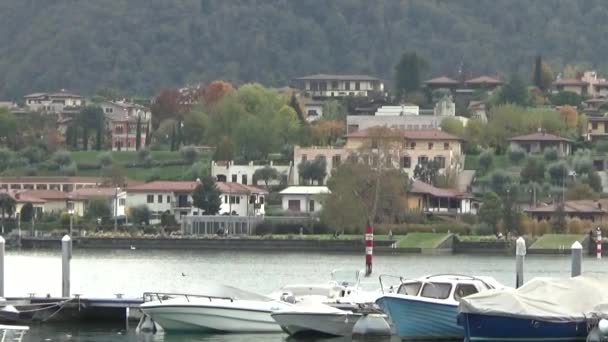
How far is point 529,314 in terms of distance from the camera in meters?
44.6

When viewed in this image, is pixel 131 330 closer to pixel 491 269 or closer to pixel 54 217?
pixel 491 269

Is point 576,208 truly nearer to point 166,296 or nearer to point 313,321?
point 166,296

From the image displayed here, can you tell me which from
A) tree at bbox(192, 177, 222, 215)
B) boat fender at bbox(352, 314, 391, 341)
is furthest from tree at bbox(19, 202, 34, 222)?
boat fender at bbox(352, 314, 391, 341)

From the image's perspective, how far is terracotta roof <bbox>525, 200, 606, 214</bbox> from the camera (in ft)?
392

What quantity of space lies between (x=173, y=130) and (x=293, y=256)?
6212 centimetres

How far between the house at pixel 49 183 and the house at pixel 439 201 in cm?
2371

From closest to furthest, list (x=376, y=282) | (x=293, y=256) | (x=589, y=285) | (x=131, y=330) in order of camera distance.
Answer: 1. (x=589, y=285)
2. (x=131, y=330)
3. (x=376, y=282)
4. (x=293, y=256)

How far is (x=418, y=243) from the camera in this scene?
363ft

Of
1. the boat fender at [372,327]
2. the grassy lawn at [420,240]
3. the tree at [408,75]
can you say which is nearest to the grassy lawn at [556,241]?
the grassy lawn at [420,240]

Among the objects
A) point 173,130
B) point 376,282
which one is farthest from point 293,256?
point 173,130

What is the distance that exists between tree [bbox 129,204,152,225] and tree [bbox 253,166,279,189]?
10102 mm

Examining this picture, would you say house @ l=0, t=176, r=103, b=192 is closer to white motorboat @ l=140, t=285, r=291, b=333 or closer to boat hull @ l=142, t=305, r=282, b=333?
white motorboat @ l=140, t=285, r=291, b=333

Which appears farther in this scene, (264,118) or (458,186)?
(264,118)

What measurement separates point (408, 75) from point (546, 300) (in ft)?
481
